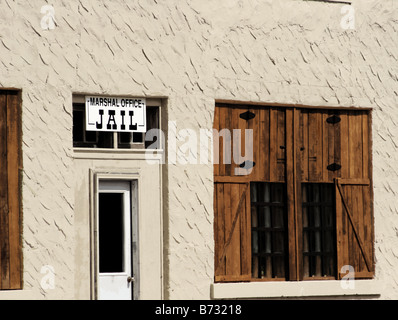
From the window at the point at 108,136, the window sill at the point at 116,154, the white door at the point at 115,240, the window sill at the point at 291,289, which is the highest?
the window at the point at 108,136

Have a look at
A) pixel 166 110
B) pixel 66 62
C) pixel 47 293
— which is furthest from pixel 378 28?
pixel 47 293

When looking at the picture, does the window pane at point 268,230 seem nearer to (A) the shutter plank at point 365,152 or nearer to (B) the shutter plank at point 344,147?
(B) the shutter plank at point 344,147

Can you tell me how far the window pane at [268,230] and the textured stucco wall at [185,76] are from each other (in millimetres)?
885

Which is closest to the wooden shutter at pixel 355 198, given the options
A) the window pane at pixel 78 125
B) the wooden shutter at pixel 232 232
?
the wooden shutter at pixel 232 232

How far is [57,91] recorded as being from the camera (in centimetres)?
1380

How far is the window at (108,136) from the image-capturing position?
14211 millimetres

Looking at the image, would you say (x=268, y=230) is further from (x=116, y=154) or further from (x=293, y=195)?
(x=116, y=154)

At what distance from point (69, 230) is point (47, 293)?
89 cm

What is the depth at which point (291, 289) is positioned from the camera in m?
15.3

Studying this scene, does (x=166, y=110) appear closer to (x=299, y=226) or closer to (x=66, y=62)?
(x=66, y=62)

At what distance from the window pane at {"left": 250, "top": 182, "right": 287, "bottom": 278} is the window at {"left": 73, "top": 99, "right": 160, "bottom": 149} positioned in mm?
1836

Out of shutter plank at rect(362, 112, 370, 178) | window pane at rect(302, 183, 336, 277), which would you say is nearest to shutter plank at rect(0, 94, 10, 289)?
window pane at rect(302, 183, 336, 277)

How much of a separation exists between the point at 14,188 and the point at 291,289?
14.8 feet

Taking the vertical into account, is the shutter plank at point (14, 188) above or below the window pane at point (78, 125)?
below
